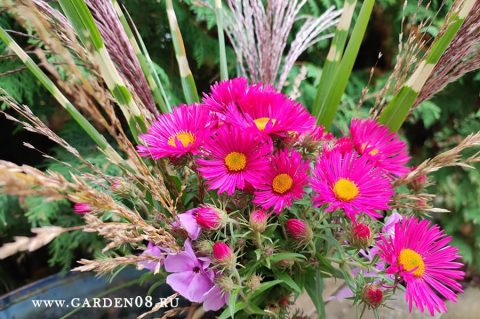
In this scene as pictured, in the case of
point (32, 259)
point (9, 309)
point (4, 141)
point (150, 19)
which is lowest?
point (32, 259)

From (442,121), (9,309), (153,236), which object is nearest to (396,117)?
(153,236)

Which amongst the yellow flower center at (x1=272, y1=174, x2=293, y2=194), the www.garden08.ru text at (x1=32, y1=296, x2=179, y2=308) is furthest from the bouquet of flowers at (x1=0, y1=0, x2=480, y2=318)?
the www.garden08.ru text at (x1=32, y1=296, x2=179, y2=308)

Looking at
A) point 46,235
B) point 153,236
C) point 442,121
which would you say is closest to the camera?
point 46,235

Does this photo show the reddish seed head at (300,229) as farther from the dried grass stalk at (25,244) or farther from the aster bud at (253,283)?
the dried grass stalk at (25,244)

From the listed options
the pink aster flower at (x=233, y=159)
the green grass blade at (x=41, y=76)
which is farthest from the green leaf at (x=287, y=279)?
the green grass blade at (x=41, y=76)

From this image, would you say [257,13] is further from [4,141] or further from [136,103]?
[4,141]

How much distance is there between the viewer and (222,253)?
1.31ft

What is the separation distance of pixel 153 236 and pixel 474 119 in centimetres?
139

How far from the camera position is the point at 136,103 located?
19.1 inches

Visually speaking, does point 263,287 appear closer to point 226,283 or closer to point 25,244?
point 226,283

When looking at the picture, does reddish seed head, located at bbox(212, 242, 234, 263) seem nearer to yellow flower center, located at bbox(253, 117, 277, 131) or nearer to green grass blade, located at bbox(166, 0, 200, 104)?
yellow flower center, located at bbox(253, 117, 277, 131)

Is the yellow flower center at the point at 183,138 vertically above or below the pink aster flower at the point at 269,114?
below

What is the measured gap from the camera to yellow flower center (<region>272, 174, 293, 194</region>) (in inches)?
16.5

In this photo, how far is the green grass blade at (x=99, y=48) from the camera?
44 cm
